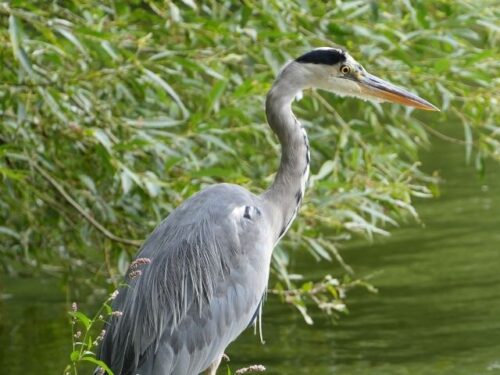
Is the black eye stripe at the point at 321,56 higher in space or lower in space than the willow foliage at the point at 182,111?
higher

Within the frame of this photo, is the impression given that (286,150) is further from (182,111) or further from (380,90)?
(182,111)

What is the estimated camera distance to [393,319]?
962 cm

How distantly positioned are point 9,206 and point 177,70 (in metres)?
Result: 1.12

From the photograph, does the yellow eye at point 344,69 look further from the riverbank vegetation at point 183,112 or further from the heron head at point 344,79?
the riverbank vegetation at point 183,112

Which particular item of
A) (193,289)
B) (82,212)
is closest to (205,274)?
(193,289)

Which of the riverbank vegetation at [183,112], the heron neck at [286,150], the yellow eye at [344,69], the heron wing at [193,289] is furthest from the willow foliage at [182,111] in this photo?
the heron wing at [193,289]

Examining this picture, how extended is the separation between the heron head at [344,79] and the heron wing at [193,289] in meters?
0.66

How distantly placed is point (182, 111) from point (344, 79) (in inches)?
64.8

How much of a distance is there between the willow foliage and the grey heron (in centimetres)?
92

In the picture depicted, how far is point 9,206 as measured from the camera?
7.66m

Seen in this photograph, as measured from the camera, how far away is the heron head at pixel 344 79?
6305 millimetres

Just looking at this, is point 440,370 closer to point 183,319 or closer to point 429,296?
point 429,296

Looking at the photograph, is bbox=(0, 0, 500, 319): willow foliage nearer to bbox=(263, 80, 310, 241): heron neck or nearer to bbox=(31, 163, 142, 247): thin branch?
bbox=(31, 163, 142, 247): thin branch

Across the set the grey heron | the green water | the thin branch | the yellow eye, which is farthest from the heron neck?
the green water
